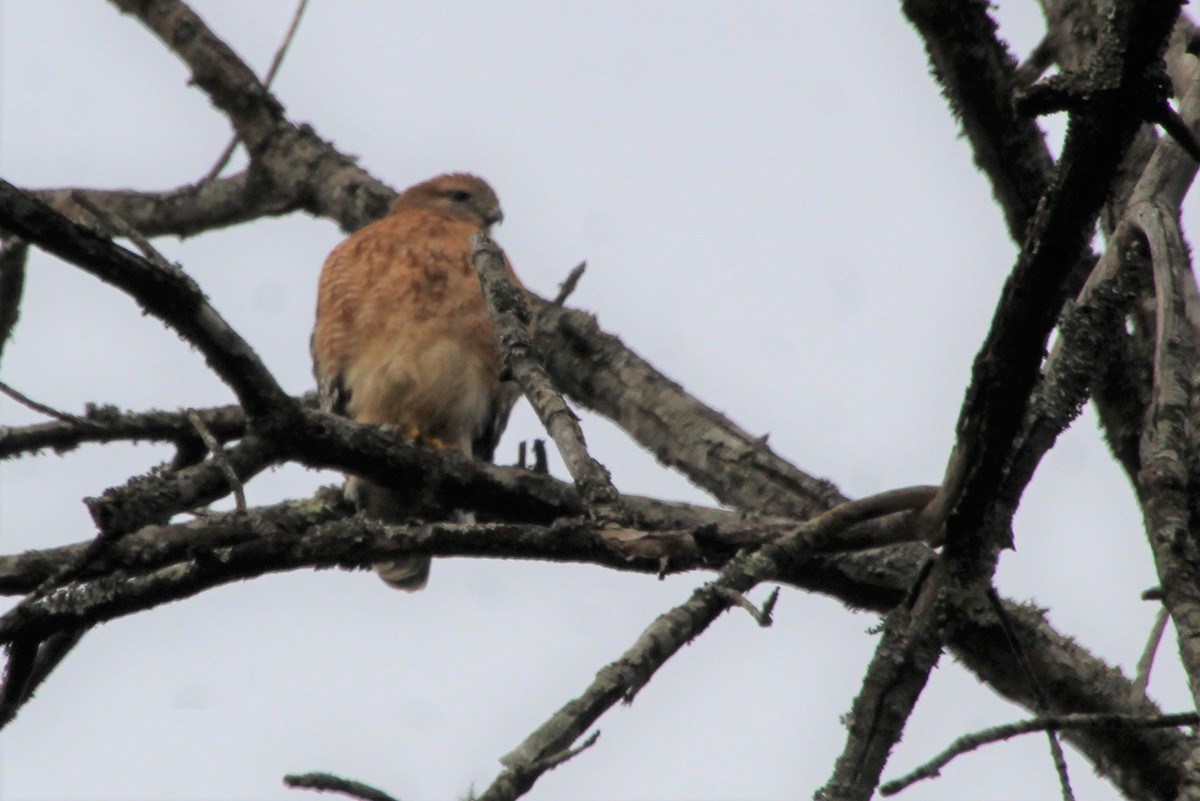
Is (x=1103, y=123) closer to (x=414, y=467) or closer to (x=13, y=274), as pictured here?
(x=414, y=467)

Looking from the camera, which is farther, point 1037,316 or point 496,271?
point 496,271

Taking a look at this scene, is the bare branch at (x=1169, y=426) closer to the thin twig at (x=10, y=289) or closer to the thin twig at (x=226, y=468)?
the thin twig at (x=226, y=468)

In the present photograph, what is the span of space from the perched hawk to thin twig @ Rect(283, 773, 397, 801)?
4.13m

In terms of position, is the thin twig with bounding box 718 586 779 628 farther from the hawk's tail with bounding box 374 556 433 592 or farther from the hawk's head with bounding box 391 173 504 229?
the hawk's head with bounding box 391 173 504 229

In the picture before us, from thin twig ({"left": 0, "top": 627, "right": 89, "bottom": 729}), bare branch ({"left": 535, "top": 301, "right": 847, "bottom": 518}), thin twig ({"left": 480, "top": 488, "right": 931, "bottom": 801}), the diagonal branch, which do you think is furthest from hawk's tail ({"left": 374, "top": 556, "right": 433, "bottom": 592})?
thin twig ({"left": 480, "top": 488, "right": 931, "bottom": 801})

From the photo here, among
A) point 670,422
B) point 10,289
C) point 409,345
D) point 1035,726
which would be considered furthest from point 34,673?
point 409,345

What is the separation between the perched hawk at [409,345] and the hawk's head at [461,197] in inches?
37.6

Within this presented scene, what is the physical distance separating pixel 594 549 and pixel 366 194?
397 cm

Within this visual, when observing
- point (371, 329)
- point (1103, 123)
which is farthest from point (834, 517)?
point (371, 329)

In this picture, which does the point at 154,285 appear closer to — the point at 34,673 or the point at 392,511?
the point at 34,673

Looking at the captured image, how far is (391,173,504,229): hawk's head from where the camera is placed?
7.52 m

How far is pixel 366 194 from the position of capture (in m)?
6.37

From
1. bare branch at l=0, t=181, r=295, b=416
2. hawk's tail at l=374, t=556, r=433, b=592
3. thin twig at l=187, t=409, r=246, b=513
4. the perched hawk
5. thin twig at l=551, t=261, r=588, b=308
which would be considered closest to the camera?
bare branch at l=0, t=181, r=295, b=416

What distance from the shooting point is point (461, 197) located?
7672 millimetres
